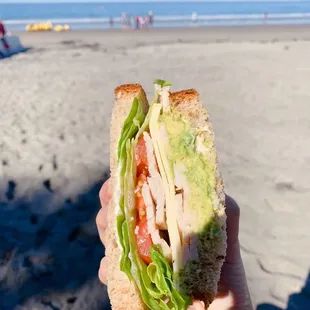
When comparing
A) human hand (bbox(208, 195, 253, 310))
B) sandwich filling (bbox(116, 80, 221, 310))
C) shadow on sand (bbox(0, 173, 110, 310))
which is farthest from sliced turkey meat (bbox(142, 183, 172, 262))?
shadow on sand (bbox(0, 173, 110, 310))

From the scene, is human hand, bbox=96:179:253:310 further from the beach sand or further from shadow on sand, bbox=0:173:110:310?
shadow on sand, bbox=0:173:110:310

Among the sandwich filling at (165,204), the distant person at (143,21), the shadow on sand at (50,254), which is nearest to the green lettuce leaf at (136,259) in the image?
the sandwich filling at (165,204)

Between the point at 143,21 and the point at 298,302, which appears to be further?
the point at 143,21

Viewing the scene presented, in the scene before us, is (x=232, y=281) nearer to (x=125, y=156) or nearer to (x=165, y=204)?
(x=165, y=204)

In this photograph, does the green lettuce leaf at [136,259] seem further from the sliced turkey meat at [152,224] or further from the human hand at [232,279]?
the human hand at [232,279]

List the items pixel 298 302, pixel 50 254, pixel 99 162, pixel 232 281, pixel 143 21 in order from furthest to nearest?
→ 1. pixel 143 21
2. pixel 99 162
3. pixel 50 254
4. pixel 298 302
5. pixel 232 281

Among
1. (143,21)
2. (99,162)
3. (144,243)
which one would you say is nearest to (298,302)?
(144,243)

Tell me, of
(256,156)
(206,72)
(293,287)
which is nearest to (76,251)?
(293,287)

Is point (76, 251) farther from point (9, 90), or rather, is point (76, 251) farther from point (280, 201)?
point (9, 90)
